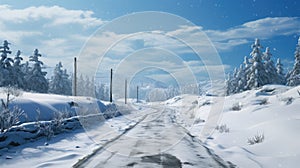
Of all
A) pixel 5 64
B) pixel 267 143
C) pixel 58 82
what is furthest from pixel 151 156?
pixel 58 82

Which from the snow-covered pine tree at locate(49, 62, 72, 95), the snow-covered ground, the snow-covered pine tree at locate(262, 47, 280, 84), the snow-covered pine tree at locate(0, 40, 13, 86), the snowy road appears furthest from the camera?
the snow-covered pine tree at locate(49, 62, 72, 95)

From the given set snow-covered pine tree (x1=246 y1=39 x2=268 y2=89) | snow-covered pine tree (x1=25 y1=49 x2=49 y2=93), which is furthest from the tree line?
snow-covered pine tree (x1=246 y1=39 x2=268 y2=89)

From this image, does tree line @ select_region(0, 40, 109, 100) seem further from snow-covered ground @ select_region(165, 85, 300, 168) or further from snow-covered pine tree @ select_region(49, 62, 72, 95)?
snow-covered ground @ select_region(165, 85, 300, 168)

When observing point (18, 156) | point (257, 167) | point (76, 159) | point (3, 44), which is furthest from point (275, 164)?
point (3, 44)

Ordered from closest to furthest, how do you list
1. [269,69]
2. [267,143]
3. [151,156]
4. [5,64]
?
[151,156], [267,143], [5,64], [269,69]

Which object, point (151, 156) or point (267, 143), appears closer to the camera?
point (151, 156)

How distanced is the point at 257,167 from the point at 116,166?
3.63 metres

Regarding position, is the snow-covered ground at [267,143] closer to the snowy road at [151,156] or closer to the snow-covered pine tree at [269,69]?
the snowy road at [151,156]

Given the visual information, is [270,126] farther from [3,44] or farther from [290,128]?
[3,44]

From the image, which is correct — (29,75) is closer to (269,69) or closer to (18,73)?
(18,73)

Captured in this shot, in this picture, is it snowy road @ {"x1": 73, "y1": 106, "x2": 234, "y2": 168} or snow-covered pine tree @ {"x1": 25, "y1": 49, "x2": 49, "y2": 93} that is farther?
snow-covered pine tree @ {"x1": 25, "y1": 49, "x2": 49, "y2": 93}

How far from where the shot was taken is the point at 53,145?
336 inches

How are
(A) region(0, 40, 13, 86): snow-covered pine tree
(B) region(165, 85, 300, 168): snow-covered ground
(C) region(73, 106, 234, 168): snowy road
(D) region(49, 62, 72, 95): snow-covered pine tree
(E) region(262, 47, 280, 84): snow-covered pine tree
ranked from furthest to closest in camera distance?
(D) region(49, 62, 72, 95): snow-covered pine tree < (E) region(262, 47, 280, 84): snow-covered pine tree < (A) region(0, 40, 13, 86): snow-covered pine tree < (B) region(165, 85, 300, 168): snow-covered ground < (C) region(73, 106, 234, 168): snowy road

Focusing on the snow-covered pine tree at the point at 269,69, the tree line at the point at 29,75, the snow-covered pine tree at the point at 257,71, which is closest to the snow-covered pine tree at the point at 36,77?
the tree line at the point at 29,75
